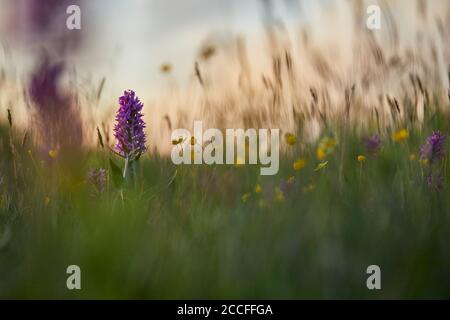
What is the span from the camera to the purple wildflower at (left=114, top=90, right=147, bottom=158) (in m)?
2.23

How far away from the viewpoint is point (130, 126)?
225 centimetres

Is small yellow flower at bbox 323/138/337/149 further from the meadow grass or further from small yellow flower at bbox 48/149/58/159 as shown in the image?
small yellow flower at bbox 48/149/58/159

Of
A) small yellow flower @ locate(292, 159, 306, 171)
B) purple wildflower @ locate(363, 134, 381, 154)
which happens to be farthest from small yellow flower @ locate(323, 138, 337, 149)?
purple wildflower @ locate(363, 134, 381, 154)

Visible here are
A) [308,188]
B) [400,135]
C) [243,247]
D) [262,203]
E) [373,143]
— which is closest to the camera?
[243,247]

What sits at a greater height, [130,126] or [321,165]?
[130,126]

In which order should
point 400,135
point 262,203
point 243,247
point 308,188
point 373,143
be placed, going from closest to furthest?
point 243,247 → point 262,203 → point 308,188 → point 400,135 → point 373,143

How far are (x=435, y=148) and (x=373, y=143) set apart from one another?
0.22 meters

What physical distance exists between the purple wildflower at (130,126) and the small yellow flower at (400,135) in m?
0.88

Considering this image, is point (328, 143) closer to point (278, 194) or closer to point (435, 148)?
point (278, 194)

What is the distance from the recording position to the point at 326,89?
2.16 metres

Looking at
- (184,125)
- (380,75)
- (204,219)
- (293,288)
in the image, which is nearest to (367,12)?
(380,75)

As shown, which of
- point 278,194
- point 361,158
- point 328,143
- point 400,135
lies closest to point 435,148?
point 400,135

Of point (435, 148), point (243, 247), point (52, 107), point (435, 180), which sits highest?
point (52, 107)

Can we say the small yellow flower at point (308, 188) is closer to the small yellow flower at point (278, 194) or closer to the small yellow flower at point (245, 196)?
the small yellow flower at point (278, 194)
